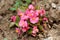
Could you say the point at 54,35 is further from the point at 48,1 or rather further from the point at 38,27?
the point at 48,1

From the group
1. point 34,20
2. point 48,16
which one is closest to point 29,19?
point 34,20

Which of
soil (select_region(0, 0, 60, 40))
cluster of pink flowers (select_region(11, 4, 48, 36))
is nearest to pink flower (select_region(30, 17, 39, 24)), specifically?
cluster of pink flowers (select_region(11, 4, 48, 36))

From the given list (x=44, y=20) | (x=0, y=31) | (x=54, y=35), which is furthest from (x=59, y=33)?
(x=0, y=31)

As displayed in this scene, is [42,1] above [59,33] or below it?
above

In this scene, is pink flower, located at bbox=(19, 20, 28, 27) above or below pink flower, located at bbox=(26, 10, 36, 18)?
below

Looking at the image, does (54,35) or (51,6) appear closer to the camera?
(54,35)

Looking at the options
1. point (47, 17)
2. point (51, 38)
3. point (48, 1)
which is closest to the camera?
point (51, 38)

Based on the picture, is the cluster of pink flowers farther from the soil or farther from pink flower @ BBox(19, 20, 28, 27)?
the soil

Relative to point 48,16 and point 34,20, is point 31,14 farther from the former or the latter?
point 48,16
